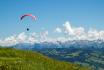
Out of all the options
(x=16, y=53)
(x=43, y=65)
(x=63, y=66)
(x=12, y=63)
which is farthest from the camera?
(x=16, y=53)

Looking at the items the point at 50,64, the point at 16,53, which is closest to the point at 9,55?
the point at 16,53

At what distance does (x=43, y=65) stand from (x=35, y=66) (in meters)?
3.37

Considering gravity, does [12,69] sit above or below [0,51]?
below

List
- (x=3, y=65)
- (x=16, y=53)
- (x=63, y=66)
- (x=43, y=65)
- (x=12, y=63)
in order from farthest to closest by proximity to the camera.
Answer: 1. (x=16, y=53)
2. (x=63, y=66)
3. (x=43, y=65)
4. (x=12, y=63)
5. (x=3, y=65)

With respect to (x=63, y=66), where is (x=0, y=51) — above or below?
above

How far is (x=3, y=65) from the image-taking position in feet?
153

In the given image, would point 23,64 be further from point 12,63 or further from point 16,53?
point 16,53

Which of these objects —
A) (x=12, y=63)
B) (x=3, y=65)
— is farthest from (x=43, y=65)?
(x=3, y=65)

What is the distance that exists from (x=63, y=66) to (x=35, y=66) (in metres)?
9.74

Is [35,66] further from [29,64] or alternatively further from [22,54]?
[22,54]

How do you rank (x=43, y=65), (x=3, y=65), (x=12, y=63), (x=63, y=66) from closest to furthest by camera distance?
1. (x=3, y=65)
2. (x=12, y=63)
3. (x=43, y=65)
4. (x=63, y=66)

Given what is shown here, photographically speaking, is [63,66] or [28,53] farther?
[28,53]

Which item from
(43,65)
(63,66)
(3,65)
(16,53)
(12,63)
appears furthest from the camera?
(16,53)

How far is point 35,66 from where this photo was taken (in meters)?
53.3
